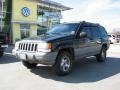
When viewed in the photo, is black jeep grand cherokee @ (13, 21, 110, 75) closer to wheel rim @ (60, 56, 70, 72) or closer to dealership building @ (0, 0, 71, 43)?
wheel rim @ (60, 56, 70, 72)

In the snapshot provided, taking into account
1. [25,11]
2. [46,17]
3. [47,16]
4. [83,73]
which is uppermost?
[25,11]

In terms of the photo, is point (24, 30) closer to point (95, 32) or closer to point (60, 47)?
point (95, 32)

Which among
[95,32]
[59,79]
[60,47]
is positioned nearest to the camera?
[59,79]

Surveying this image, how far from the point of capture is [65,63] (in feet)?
28.7

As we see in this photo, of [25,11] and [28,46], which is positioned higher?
[25,11]

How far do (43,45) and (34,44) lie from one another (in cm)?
40

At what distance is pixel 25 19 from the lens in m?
35.2

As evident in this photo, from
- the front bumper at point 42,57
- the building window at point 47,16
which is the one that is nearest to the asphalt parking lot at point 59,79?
the front bumper at point 42,57

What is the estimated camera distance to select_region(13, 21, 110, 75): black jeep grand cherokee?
8.14 m

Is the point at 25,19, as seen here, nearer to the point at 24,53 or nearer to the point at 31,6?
the point at 31,6

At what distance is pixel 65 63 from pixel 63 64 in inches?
5.5

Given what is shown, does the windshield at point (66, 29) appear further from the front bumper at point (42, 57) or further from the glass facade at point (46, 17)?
the glass facade at point (46, 17)

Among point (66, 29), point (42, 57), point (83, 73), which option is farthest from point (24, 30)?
point (42, 57)

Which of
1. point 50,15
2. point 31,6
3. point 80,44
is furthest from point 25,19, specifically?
point 80,44
